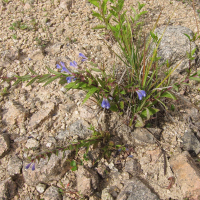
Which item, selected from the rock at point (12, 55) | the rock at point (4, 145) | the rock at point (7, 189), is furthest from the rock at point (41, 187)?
the rock at point (12, 55)

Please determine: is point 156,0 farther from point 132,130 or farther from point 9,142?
point 9,142

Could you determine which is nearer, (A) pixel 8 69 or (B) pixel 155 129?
(B) pixel 155 129

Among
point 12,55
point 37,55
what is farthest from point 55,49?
point 12,55

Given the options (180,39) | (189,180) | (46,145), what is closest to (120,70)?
(180,39)

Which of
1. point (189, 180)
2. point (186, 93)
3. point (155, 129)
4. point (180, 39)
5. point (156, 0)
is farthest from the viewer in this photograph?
point (156, 0)

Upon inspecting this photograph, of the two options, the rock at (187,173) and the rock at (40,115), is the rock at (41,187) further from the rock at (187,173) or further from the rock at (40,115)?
the rock at (187,173)

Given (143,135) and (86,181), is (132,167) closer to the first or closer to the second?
(143,135)

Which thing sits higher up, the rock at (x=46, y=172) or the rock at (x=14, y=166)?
the rock at (x=46, y=172)
